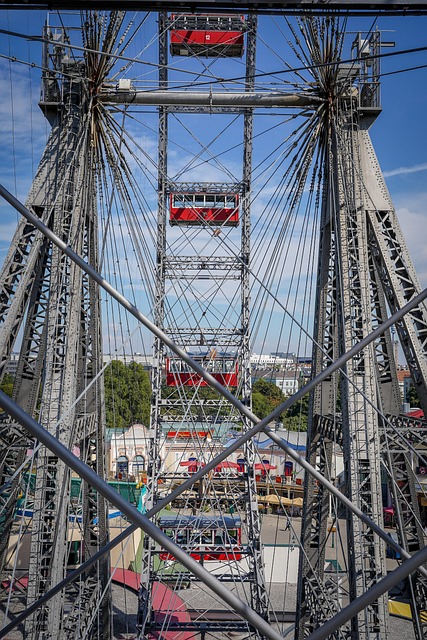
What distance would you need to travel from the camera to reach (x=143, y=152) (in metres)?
8.47

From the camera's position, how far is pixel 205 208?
14688mm

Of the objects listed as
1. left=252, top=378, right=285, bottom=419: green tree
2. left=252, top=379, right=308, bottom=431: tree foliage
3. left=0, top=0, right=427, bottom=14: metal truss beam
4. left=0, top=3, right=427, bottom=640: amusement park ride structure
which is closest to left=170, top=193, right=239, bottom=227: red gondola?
left=0, top=3, right=427, bottom=640: amusement park ride structure

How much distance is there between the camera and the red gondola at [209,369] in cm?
1434

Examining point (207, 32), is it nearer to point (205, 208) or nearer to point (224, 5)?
point (205, 208)

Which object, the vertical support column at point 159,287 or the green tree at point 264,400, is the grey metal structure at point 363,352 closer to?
the vertical support column at point 159,287

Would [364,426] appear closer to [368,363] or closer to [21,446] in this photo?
[368,363]

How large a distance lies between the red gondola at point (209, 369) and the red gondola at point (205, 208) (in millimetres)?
3325

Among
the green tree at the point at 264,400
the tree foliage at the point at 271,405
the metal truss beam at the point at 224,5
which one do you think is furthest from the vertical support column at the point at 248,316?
the green tree at the point at 264,400

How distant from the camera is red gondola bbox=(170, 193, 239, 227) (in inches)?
568

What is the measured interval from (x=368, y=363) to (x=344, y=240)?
1.48m

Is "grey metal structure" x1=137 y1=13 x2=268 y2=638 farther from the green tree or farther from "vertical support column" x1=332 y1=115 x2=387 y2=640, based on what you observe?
the green tree

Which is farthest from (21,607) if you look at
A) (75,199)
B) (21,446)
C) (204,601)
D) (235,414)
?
(75,199)

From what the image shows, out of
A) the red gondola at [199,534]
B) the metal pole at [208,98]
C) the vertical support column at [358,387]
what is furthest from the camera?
the red gondola at [199,534]

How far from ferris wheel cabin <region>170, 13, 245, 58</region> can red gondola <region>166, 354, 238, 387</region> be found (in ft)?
23.0
